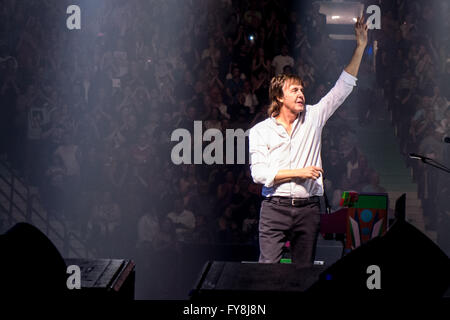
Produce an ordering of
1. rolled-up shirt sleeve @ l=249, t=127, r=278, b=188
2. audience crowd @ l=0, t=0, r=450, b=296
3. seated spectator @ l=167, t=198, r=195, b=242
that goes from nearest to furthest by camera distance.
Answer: rolled-up shirt sleeve @ l=249, t=127, r=278, b=188, seated spectator @ l=167, t=198, r=195, b=242, audience crowd @ l=0, t=0, r=450, b=296

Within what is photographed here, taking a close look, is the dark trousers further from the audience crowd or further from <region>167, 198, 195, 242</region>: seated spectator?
<region>167, 198, 195, 242</region>: seated spectator

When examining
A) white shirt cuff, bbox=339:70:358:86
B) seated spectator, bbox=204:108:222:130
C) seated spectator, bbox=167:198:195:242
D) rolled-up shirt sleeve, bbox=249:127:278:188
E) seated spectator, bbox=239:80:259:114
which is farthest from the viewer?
seated spectator, bbox=239:80:259:114

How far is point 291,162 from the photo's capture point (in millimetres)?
3271

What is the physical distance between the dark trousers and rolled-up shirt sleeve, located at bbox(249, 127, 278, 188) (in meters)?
0.16

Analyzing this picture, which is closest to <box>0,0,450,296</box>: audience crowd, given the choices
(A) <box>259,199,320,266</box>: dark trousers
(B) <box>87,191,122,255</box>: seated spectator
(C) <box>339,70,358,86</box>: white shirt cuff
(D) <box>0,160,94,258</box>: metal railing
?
(B) <box>87,191,122,255</box>: seated spectator

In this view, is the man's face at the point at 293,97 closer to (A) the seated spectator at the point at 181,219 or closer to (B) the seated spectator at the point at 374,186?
(A) the seated spectator at the point at 181,219

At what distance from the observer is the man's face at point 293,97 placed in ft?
10.5

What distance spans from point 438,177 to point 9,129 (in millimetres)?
5060

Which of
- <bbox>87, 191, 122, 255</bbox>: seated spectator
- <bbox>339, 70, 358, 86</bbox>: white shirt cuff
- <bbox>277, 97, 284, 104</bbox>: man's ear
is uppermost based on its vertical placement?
<bbox>339, 70, 358, 86</bbox>: white shirt cuff

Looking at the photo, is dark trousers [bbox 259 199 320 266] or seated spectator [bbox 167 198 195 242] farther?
seated spectator [bbox 167 198 195 242]

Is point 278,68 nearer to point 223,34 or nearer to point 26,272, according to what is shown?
point 223,34

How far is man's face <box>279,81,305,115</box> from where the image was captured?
3205 mm

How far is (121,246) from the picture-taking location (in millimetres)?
7020
